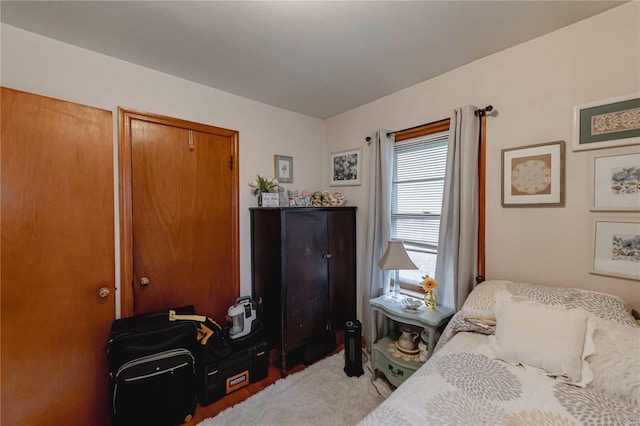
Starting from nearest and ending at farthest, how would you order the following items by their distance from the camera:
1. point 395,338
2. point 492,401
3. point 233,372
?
1. point 492,401
2. point 233,372
3. point 395,338

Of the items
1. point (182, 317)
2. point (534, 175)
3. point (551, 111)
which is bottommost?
point (182, 317)

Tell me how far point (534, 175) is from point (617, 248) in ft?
1.84

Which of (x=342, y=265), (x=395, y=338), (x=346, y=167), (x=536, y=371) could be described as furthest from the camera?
(x=346, y=167)

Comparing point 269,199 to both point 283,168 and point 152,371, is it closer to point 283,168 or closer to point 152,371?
point 283,168

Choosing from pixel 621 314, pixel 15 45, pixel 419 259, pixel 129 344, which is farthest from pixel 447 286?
pixel 15 45

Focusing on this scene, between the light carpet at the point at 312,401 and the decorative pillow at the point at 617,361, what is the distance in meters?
1.26

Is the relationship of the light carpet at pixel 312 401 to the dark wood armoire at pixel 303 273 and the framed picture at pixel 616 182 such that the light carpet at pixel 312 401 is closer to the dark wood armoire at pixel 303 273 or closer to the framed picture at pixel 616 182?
the dark wood armoire at pixel 303 273

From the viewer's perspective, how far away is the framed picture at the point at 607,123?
4.32ft

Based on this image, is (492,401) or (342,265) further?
(342,265)

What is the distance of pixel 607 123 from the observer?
4.54ft

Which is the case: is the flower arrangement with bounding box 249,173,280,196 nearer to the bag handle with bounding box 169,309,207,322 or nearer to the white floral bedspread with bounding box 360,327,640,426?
the bag handle with bounding box 169,309,207,322

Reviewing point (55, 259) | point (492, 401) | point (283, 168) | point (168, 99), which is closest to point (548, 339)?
point (492, 401)

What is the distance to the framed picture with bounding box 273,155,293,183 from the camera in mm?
2695

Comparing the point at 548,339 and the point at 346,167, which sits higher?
the point at 346,167
